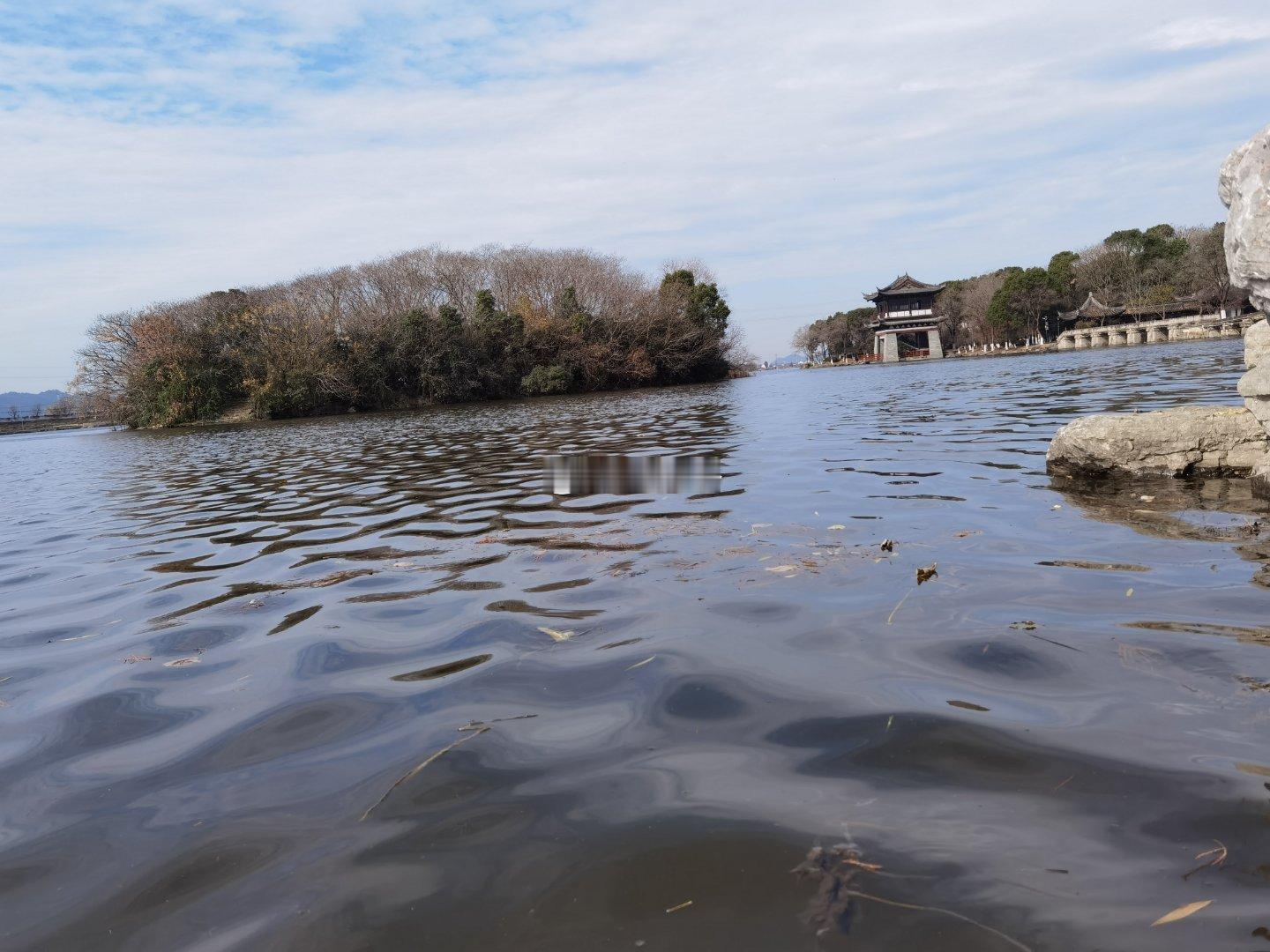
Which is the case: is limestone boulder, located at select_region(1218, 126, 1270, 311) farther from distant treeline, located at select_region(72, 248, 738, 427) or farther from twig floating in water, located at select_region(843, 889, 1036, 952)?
distant treeline, located at select_region(72, 248, 738, 427)

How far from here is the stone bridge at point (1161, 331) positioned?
5328 centimetres

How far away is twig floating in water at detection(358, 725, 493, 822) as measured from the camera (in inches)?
83.5

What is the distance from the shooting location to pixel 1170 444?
6254 millimetres

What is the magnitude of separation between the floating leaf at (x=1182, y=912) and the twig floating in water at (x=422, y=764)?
71.5 inches

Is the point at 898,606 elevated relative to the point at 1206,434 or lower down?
lower down

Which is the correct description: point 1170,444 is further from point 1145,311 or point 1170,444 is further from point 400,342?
point 1145,311

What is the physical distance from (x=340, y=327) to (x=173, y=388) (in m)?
9.39

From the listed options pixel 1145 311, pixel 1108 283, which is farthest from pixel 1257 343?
pixel 1108 283

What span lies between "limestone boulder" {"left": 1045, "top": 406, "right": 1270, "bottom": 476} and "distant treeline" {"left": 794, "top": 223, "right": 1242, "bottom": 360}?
2695 inches

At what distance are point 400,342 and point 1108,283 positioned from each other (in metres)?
65.6

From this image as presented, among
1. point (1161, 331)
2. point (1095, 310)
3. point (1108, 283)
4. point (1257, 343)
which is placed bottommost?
point (1257, 343)

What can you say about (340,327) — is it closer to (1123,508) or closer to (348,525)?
(348,525)

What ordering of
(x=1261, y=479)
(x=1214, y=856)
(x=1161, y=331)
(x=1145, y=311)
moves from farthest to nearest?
(x=1145, y=311)
(x=1161, y=331)
(x=1261, y=479)
(x=1214, y=856)

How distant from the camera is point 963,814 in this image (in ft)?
6.10
